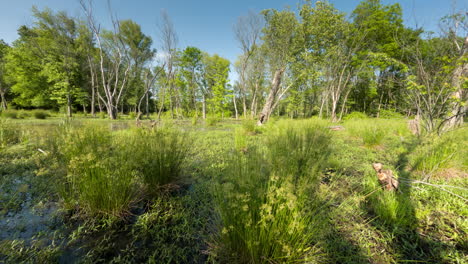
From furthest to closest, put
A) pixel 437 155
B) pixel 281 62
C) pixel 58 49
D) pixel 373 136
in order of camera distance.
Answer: pixel 58 49 < pixel 281 62 < pixel 373 136 < pixel 437 155

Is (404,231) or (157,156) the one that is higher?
(157,156)

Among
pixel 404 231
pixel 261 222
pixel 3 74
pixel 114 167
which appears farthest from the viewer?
pixel 3 74

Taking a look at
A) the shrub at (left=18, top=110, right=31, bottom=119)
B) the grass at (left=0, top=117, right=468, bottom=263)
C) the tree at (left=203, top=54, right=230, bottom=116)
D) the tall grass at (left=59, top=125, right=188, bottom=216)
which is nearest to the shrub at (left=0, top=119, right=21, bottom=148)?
the grass at (left=0, top=117, right=468, bottom=263)

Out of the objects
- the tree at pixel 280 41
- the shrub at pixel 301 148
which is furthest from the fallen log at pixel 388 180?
the tree at pixel 280 41

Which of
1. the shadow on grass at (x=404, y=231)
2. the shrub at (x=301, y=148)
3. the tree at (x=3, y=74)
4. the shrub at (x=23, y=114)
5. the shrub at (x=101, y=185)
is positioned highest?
the tree at (x=3, y=74)

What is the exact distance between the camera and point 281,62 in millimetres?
10820

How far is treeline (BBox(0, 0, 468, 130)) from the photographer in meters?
4.07

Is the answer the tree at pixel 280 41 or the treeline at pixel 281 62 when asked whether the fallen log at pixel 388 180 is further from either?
the tree at pixel 280 41

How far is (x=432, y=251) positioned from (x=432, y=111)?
3.83 meters

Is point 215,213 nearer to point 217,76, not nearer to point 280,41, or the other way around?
point 280,41

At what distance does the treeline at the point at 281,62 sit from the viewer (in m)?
4.07

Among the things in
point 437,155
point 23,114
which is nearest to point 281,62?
point 437,155

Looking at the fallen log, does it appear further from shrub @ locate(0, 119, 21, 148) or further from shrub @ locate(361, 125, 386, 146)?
shrub @ locate(0, 119, 21, 148)

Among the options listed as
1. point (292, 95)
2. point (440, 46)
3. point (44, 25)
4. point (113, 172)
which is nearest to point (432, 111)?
point (440, 46)
